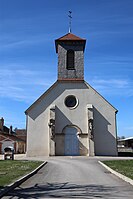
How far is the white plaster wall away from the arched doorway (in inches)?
29.2

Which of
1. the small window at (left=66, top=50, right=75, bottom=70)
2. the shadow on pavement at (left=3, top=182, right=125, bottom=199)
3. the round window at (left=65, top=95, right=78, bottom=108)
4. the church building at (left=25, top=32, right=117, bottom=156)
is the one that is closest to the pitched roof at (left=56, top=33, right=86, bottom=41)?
the small window at (left=66, top=50, right=75, bottom=70)

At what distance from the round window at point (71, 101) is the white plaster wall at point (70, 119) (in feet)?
1.38

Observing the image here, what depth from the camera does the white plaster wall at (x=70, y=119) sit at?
3173cm

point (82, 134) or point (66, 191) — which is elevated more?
point (82, 134)

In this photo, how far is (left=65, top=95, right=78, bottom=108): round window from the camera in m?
33.2

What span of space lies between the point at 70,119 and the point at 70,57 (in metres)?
8.81

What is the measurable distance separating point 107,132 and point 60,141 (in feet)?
19.4

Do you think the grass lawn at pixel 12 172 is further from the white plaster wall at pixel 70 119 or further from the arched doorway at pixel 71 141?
the arched doorway at pixel 71 141

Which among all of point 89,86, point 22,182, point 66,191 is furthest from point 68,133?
point 66,191

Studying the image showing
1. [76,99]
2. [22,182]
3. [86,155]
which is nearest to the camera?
[22,182]

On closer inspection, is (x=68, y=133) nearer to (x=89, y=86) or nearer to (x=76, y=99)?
(x=76, y=99)

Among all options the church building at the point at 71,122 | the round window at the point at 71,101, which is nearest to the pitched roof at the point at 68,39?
the church building at the point at 71,122

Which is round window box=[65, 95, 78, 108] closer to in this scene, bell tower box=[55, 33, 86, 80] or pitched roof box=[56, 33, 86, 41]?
bell tower box=[55, 33, 86, 80]

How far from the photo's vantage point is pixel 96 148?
31672 millimetres
